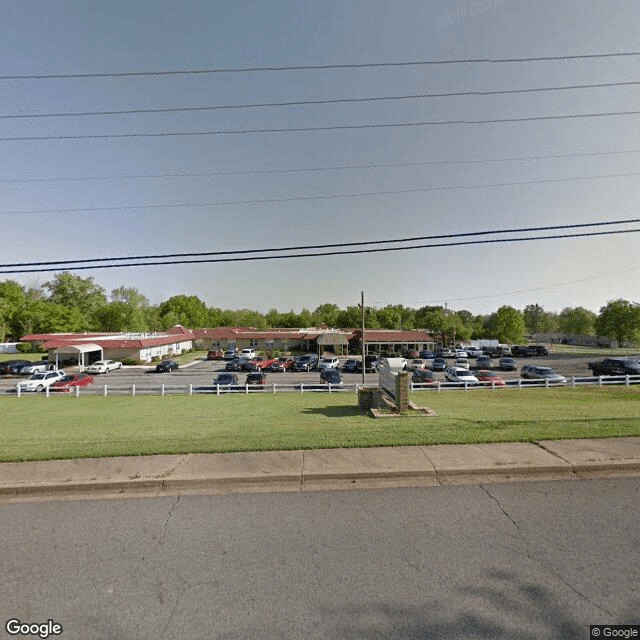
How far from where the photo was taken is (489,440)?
7.44 meters

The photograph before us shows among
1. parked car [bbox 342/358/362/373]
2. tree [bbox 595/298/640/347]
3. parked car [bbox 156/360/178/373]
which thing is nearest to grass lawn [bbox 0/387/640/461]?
parked car [bbox 342/358/362/373]

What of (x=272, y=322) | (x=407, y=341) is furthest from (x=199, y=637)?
(x=272, y=322)

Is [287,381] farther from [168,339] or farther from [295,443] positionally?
[168,339]

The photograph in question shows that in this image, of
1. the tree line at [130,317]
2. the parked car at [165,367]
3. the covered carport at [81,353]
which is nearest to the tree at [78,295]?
the tree line at [130,317]

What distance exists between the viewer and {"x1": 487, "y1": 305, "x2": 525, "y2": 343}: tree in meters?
75.8

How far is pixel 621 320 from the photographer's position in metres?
75.8

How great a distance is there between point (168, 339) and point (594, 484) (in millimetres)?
58364

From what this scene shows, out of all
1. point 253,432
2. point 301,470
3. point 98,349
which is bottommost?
point 98,349

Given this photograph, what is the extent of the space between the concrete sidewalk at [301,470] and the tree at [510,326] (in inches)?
3065

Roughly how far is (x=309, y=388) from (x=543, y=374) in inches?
721

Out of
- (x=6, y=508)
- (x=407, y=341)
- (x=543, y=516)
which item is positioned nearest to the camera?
(x=543, y=516)

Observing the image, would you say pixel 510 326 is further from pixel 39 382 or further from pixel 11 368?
pixel 11 368

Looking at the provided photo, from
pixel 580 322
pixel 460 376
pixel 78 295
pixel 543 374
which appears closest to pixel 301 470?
pixel 460 376

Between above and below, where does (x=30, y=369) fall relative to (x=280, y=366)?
below
